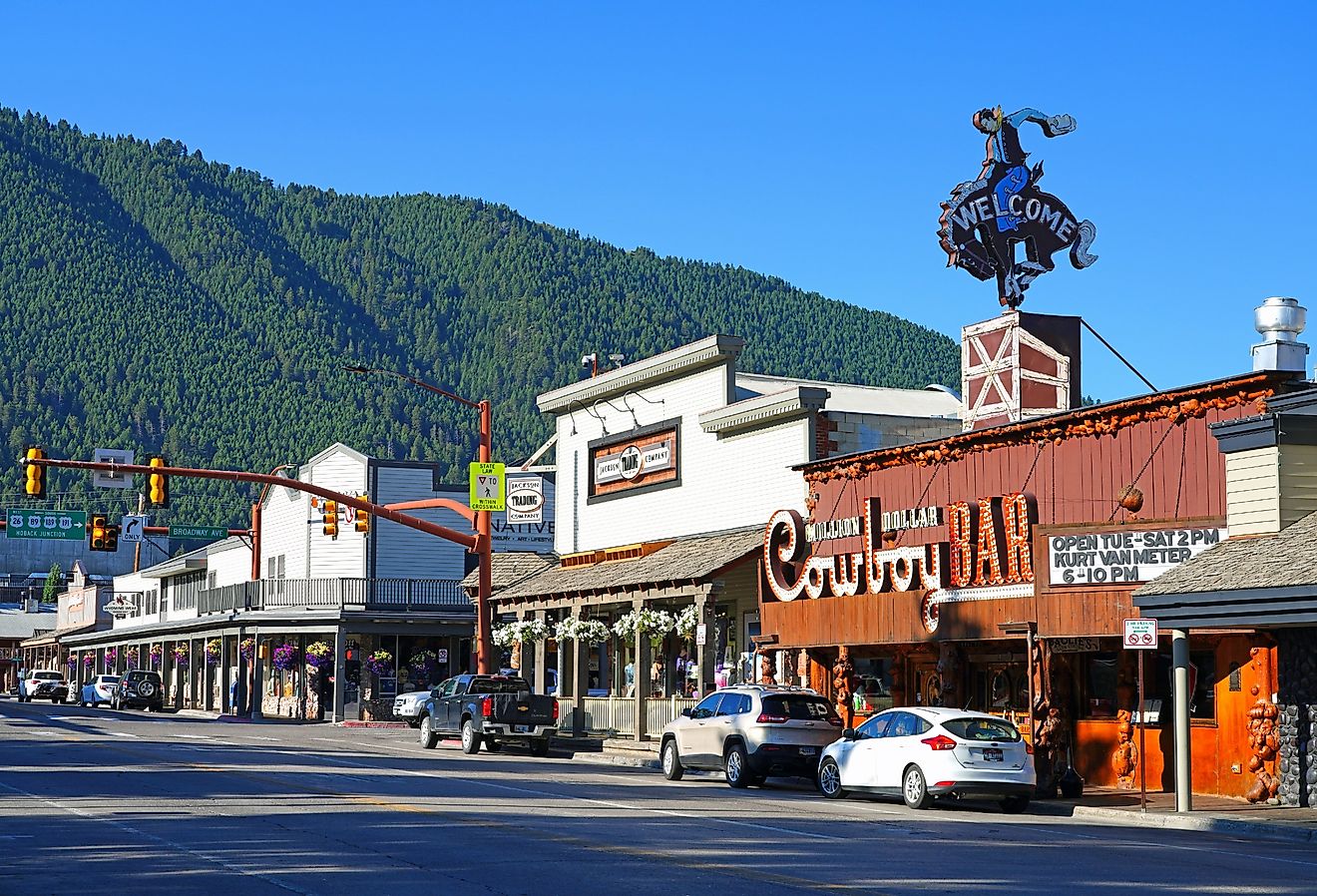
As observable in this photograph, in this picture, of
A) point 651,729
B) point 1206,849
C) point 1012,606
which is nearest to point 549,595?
point 651,729

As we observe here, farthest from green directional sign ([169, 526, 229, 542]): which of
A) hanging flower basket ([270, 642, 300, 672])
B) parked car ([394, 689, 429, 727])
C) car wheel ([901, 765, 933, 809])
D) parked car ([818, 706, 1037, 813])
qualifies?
car wheel ([901, 765, 933, 809])

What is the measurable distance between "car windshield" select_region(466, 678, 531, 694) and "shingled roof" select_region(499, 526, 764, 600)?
3271 millimetres

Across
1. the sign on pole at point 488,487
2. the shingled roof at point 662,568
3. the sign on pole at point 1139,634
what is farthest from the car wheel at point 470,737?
the sign on pole at point 1139,634

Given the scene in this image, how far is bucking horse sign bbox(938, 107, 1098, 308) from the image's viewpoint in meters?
35.3

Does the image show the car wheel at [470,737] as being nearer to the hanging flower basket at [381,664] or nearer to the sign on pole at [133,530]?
the hanging flower basket at [381,664]

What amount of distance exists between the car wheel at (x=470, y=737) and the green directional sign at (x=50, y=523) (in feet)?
88.8

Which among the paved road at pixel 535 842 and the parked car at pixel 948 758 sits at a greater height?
the parked car at pixel 948 758

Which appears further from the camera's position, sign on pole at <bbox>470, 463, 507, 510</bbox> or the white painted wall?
sign on pole at <bbox>470, 463, 507, 510</bbox>

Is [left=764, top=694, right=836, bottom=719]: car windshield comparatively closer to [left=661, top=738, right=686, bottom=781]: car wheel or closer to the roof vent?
[left=661, top=738, right=686, bottom=781]: car wheel

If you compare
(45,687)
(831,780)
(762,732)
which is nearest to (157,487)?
(762,732)

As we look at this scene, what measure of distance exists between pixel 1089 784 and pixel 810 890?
16.3 m

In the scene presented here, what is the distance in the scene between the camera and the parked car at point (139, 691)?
253 feet

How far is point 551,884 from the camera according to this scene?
48.6ft

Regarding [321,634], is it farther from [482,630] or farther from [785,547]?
[785,547]
